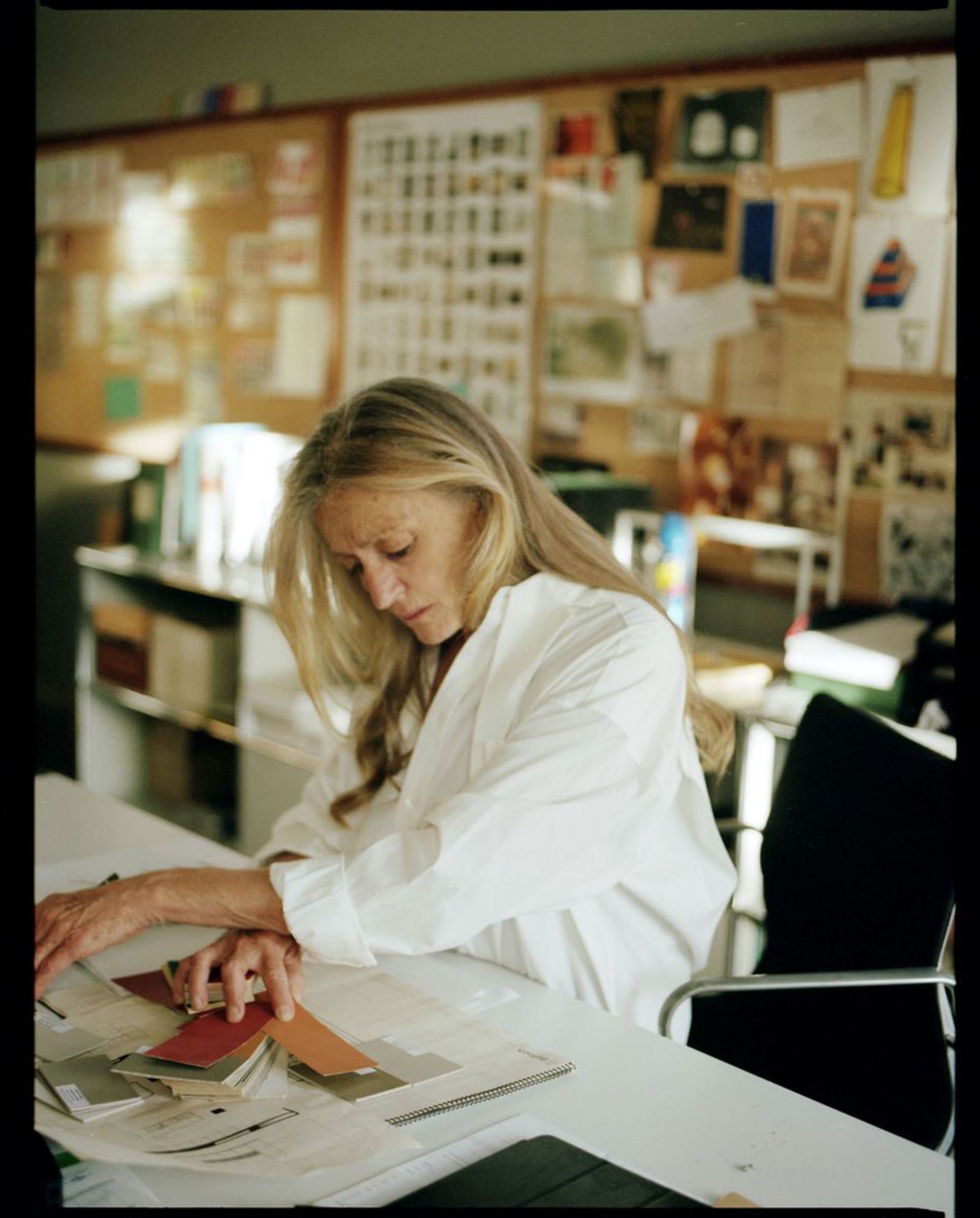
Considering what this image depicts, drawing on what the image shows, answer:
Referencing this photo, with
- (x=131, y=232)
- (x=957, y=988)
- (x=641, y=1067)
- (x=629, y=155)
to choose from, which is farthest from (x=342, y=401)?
(x=131, y=232)

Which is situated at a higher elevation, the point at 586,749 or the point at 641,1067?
the point at 586,749

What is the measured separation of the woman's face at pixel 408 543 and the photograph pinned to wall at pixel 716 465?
4.57ft

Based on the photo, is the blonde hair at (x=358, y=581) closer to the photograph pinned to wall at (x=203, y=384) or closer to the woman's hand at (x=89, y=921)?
the woman's hand at (x=89, y=921)

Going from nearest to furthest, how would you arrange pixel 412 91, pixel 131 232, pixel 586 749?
1. pixel 586 749
2. pixel 412 91
3. pixel 131 232

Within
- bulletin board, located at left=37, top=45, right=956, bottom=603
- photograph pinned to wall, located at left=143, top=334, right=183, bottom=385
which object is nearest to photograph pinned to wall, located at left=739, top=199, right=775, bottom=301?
bulletin board, located at left=37, top=45, right=956, bottom=603

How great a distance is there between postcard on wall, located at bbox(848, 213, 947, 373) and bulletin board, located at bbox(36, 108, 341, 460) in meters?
1.62

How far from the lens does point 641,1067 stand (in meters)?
1.23

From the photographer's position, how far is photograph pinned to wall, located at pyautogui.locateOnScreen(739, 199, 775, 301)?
2.77 m

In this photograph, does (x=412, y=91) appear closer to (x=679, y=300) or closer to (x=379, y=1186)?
(x=679, y=300)

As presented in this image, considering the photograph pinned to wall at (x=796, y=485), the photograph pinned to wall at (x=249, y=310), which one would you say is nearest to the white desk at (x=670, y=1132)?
the photograph pinned to wall at (x=796, y=485)

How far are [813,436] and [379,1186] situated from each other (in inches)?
81.1

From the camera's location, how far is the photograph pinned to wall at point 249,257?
3.98m

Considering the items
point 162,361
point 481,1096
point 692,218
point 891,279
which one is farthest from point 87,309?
point 481,1096

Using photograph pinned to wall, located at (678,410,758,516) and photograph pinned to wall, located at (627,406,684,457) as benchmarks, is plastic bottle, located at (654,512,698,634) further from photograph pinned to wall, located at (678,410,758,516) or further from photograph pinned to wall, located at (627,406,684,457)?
photograph pinned to wall, located at (627,406,684,457)
